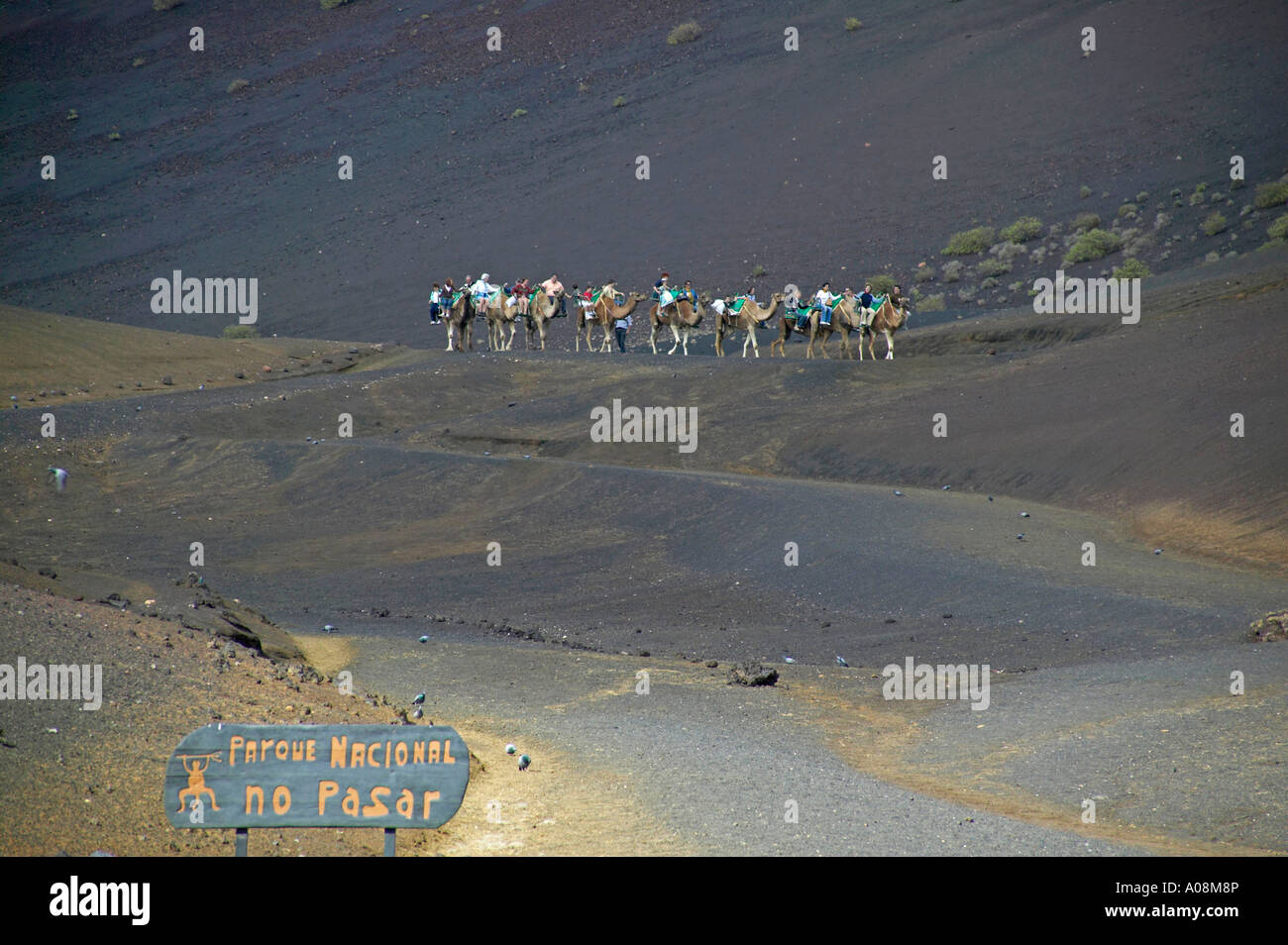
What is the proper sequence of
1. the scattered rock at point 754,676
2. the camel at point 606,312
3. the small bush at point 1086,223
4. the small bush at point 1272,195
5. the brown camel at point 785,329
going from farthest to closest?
the small bush at point 1086,223, the small bush at point 1272,195, the camel at point 606,312, the brown camel at point 785,329, the scattered rock at point 754,676

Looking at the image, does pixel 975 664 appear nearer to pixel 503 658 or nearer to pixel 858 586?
pixel 858 586

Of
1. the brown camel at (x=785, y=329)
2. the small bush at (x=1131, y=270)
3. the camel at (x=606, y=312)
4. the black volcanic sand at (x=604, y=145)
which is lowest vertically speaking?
the brown camel at (x=785, y=329)

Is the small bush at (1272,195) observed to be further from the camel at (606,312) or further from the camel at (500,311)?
the camel at (500,311)

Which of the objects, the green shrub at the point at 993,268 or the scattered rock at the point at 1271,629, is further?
the green shrub at the point at 993,268

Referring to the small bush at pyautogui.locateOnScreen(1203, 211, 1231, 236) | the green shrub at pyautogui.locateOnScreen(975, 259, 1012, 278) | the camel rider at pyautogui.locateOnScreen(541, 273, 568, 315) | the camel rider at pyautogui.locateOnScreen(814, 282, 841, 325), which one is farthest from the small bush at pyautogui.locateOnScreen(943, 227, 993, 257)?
the camel rider at pyautogui.locateOnScreen(541, 273, 568, 315)

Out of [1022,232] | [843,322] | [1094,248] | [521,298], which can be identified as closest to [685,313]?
[521,298]

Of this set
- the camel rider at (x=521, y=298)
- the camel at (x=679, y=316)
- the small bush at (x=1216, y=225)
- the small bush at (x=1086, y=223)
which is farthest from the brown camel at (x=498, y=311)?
the small bush at (x=1216, y=225)
